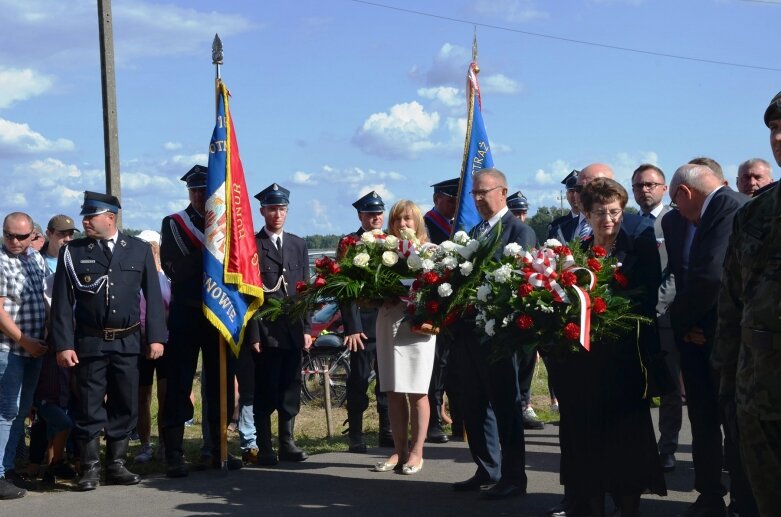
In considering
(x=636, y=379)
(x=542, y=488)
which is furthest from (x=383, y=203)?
(x=636, y=379)

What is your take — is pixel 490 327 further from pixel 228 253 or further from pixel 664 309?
pixel 228 253

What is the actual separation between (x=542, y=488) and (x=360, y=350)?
2.29 metres

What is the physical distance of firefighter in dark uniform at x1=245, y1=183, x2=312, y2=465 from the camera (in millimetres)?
8625

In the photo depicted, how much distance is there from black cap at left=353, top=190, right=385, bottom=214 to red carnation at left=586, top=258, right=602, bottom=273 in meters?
3.45

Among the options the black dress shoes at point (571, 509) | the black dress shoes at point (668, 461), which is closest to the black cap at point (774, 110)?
the black dress shoes at point (571, 509)

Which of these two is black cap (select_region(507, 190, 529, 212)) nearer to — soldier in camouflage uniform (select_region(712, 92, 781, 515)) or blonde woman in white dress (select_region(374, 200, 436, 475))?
blonde woman in white dress (select_region(374, 200, 436, 475))

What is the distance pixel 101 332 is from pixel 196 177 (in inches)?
67.4

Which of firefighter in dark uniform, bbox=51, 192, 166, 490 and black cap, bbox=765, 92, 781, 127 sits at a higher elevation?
black cap, bbox=765, 92, 781, 127

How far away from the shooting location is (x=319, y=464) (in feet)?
28.1

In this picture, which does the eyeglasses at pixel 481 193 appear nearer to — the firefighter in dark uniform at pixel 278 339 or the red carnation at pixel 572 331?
the red carnation at pixel 572 331

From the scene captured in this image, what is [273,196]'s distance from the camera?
28.7ft

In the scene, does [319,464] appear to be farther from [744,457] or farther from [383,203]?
[744,457]

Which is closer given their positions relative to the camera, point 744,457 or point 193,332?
point 744,457

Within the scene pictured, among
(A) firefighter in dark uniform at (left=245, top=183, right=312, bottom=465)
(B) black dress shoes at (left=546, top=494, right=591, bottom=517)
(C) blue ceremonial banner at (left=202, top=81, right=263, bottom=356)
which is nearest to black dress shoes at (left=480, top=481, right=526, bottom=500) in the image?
(B) black dress shoes at (left=546, top=494, right=591, bottom=517)
